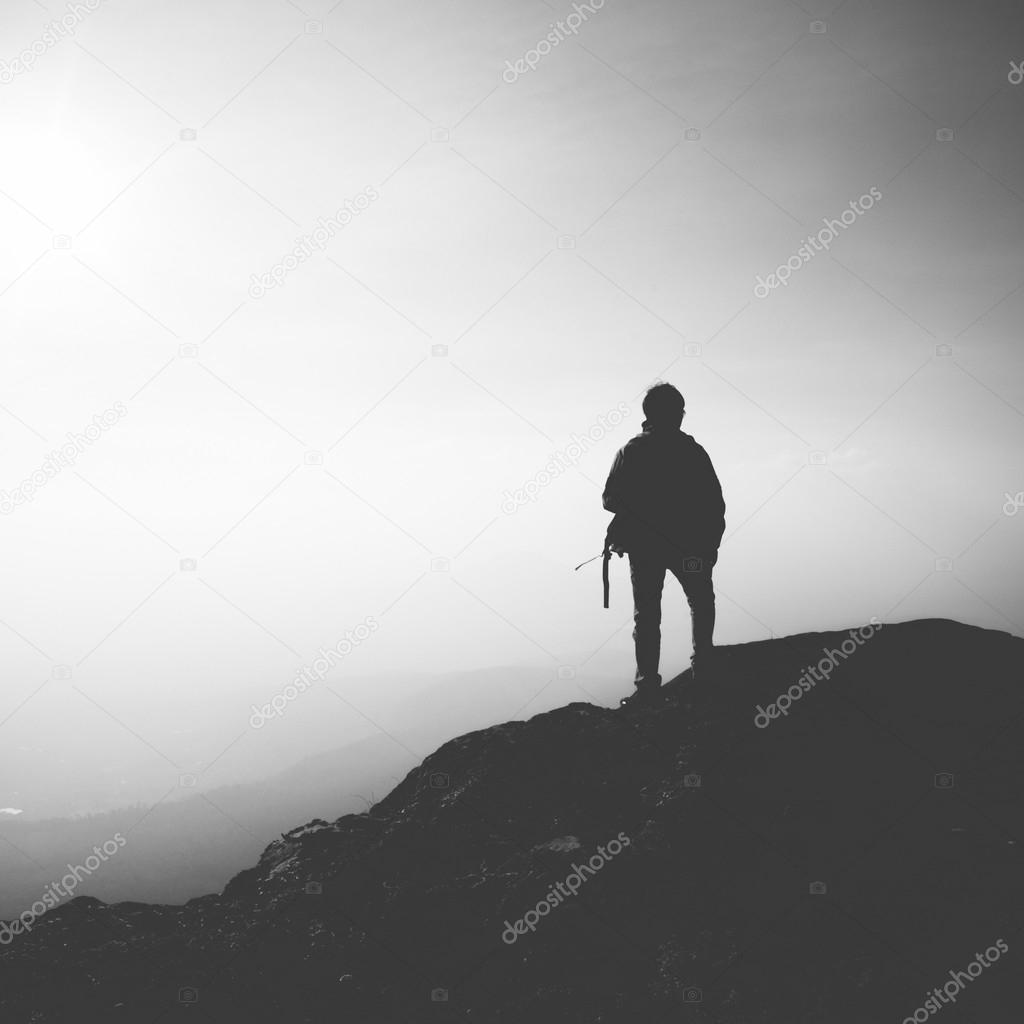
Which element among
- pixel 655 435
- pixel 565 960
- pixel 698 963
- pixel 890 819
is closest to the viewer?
pixel 698 963

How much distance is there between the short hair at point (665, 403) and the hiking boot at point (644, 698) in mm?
3658

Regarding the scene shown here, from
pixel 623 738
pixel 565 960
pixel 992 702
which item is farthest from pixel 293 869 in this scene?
pixel 992 702

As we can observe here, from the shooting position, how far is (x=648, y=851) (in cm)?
499

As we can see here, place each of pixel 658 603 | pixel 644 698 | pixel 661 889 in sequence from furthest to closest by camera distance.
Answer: pixel 658 603 < pixel 644 698 < pixel 661 889

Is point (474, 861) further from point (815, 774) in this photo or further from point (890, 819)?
point (890, 819)

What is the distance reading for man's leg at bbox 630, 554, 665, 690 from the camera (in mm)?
7762

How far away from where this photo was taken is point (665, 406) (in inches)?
302

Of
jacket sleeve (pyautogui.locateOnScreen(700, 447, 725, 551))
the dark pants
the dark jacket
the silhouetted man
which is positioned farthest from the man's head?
the dark pants

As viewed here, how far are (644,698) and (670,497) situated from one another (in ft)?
8.88

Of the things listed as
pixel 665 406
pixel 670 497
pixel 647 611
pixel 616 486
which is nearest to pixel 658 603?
pixel 647 611

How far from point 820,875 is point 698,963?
123 cm

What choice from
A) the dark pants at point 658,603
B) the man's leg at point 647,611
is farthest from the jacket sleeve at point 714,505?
the man's leg at point 647,611

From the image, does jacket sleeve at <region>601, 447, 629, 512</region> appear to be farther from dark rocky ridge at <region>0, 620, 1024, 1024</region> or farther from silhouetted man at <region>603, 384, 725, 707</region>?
dark rocky ridge at <region>0, 620, 1024, 1024</region>

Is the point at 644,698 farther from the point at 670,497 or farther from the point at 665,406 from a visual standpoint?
the point at 665,406
